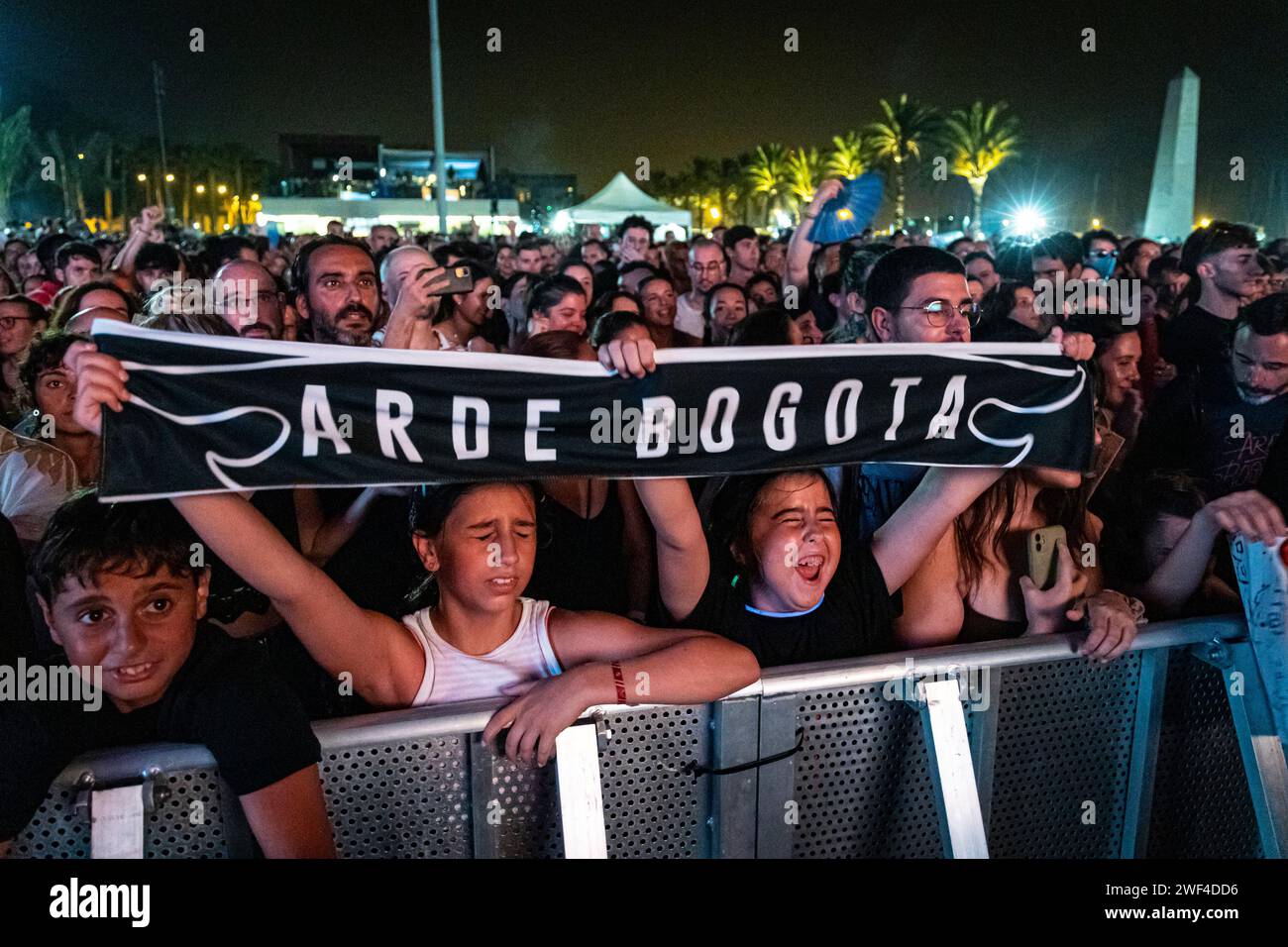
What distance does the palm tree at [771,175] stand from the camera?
247ft

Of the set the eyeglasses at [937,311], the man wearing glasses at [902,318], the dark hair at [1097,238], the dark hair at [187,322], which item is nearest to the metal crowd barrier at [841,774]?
the man wearing glasses at [902,318]

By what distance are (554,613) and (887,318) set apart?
193 cm

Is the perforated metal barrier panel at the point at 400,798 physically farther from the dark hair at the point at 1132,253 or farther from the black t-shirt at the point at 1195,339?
the dark hair at the point at 1132,253

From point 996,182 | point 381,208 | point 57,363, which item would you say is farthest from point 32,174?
point 57,363

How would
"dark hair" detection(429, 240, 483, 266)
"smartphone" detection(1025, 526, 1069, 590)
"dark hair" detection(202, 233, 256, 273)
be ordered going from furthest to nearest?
"dark hair" detection(429, 240, 483, 266) → "dark hair" detection(202, 233, 256, 273) → "smartphone" detection(1025, 526, 1069, 590)

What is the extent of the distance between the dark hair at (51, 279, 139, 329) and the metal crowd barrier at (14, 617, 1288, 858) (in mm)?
3486

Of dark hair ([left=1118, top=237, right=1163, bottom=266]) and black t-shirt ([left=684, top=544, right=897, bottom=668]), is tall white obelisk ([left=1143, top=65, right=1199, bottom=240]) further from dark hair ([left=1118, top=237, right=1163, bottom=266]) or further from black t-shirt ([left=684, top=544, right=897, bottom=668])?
black t-shirt ([left=684, top=544, right=897, bottom=668])

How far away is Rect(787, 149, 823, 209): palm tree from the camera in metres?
71.5

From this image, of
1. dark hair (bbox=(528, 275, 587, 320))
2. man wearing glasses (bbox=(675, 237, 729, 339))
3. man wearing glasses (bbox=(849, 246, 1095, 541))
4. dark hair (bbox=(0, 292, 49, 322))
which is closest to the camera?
man wearing glasses (bbox=(849, 246, 1095, 541))

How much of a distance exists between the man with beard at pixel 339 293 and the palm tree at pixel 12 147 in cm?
6206

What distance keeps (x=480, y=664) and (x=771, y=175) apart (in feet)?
250

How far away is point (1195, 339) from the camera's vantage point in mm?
5707

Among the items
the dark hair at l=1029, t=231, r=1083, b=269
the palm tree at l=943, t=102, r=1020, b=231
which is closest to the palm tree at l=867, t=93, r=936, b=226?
the palm tree at l=943, t=102, r=1020, b=231

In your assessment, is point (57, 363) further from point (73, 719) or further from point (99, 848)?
point (99, 848)
